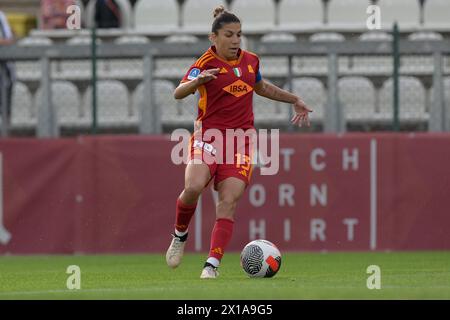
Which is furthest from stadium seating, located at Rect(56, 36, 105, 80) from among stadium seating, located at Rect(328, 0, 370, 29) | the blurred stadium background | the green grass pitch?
stadium seating, located at Rect(328, 0, 370, 29)

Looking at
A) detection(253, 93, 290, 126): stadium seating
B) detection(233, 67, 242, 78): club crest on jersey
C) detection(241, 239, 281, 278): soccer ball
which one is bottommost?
detection(241, 239, 281, 278): soccer ball

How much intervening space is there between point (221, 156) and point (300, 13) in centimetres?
908

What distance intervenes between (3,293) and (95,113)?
6259 mm

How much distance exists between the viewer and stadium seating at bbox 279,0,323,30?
20.0 metres

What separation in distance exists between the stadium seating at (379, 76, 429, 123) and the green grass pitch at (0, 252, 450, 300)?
73.8 inches

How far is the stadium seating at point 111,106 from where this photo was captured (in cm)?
1736

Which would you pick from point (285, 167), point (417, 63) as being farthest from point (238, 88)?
point (417, 63)

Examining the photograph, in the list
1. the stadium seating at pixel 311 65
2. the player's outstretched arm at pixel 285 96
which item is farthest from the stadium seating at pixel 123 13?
the player's outstretched arm at pixel 285 96

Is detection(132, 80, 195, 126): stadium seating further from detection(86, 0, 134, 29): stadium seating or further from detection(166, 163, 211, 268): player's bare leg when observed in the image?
detection(166, 163, 211, 268): player's bare leg

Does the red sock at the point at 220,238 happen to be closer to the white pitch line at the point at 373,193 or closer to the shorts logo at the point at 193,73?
the shorts logo at the point at 193,73

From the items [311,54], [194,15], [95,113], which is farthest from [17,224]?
[194,15]

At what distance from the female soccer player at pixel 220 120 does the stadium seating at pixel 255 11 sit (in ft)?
28.0

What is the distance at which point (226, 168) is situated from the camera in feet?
37.1
